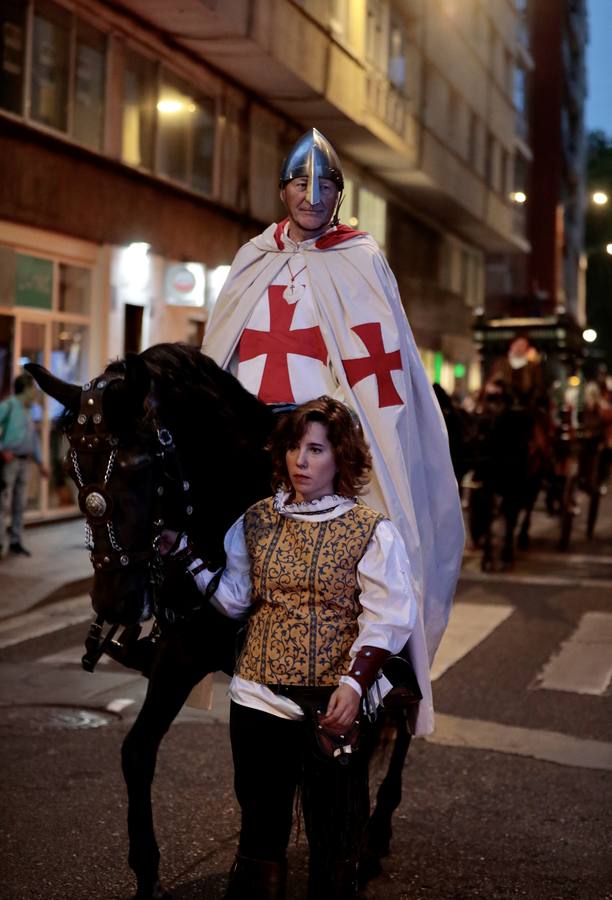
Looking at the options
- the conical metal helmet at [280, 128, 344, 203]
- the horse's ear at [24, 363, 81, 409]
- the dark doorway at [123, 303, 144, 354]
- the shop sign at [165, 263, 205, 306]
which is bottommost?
the horse's ear at [24, 363, 81, 409]

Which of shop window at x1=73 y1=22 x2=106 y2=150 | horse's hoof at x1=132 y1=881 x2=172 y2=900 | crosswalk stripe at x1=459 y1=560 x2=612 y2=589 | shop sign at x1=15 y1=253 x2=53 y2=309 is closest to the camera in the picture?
horse's hoof at x1=132 y1=881 x2=172 y2=900

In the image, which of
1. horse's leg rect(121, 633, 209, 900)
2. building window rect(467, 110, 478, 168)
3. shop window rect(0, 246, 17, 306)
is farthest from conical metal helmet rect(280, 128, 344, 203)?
building window rect(467, 110, 478, 168)

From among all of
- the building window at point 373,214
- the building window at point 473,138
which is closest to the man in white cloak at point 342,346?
the building window at point 373,214

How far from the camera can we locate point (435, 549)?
15.1 feet

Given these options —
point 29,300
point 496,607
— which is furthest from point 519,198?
point 496,607

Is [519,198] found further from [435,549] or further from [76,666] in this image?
[435,549]

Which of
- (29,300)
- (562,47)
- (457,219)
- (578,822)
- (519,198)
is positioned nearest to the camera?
(578,822)

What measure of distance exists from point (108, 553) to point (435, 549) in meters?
1.50

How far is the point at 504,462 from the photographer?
564 inches

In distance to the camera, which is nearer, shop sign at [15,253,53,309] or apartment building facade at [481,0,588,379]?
shop sign at [15,253,53,309]

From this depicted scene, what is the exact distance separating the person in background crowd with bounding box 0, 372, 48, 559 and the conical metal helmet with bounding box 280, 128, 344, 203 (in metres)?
9.57

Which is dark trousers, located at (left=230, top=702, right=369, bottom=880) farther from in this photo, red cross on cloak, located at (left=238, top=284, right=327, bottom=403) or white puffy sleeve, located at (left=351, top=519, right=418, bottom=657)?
red cross on cloak, located at (left=238, top=284, right=327, bottom=403)

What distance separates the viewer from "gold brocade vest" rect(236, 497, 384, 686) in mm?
3572

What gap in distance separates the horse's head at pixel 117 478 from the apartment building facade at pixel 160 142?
1252cm
